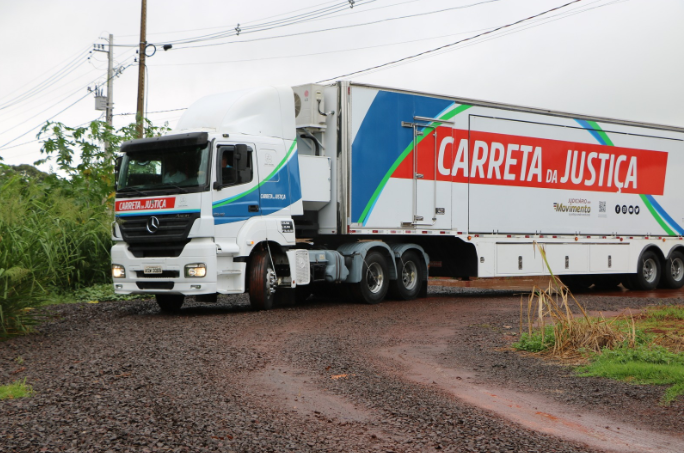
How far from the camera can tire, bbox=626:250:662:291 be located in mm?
20516

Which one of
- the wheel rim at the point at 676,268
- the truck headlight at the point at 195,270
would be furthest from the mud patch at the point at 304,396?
the wheel rim at the point at 676,268

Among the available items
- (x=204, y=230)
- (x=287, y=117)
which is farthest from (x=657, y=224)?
(x=204, y=230)

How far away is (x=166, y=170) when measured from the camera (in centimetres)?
1325

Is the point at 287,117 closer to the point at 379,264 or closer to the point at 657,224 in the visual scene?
the point at 379,264

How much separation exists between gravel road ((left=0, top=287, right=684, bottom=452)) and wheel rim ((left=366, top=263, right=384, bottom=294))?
3889 mm

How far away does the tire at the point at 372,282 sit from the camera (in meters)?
15.4

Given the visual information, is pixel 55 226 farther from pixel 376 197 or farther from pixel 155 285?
pixel 376 197

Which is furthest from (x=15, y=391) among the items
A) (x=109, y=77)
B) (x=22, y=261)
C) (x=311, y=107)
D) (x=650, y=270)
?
(x=109, y=77)

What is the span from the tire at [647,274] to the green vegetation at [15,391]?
1672 cm

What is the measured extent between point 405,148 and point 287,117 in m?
2.59

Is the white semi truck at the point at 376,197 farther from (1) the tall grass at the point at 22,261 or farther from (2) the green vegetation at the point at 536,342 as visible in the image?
(2) the green vegetation at the point at 536,342

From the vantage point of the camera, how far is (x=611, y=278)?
2117 cm

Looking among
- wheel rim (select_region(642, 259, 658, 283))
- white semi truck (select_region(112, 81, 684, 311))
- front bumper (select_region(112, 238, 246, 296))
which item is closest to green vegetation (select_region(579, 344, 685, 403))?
front bumper (select_region(112, 238, 246, 296))

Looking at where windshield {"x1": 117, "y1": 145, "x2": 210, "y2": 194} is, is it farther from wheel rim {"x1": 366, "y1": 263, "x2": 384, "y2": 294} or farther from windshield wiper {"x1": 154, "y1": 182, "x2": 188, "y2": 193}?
wheel rim {"x1": 366, "y1": 263, "x2": 384, "y2": 294}
